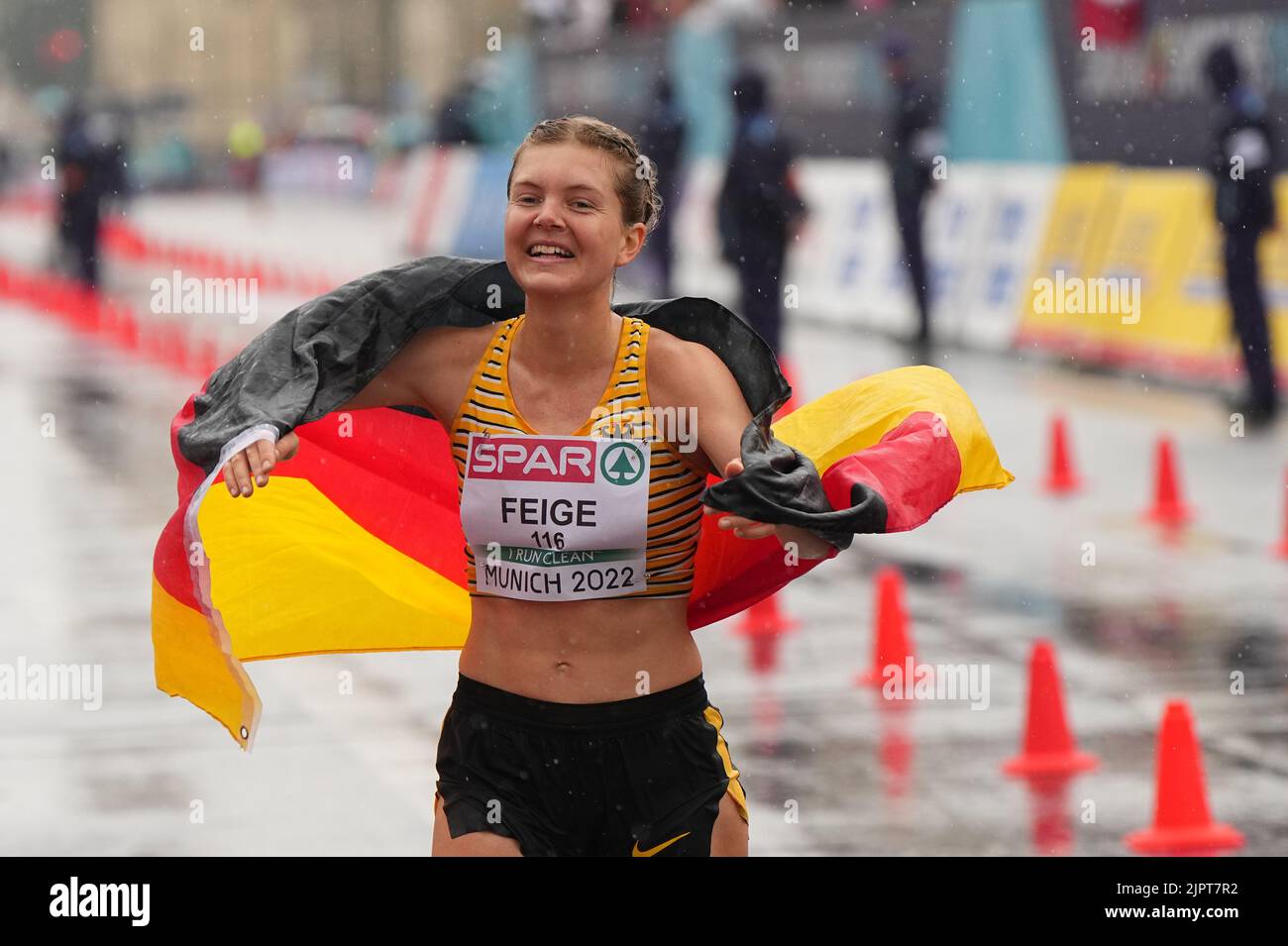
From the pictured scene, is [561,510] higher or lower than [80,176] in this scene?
higher

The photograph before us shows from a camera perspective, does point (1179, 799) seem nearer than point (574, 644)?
No

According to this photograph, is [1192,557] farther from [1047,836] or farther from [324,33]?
[324,33]

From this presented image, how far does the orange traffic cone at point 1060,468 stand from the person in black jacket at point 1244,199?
2571 mm

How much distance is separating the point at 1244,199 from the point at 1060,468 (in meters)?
2.96

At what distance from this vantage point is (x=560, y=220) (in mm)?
4707

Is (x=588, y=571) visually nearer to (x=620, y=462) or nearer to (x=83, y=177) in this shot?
(x=620, y=462)

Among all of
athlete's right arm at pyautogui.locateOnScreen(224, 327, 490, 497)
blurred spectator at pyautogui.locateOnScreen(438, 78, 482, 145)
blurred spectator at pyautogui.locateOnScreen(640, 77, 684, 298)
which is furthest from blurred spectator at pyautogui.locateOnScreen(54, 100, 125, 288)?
athlete's right arm at pyautogui.locateOnScreen(224, 327, 490, 497)

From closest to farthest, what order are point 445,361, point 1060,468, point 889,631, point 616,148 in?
point 616,148 < point 445,361 < point 889,631 < point 1060,468

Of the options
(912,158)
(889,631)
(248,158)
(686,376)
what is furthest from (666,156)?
(248,158)

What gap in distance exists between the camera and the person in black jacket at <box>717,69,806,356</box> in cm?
1916

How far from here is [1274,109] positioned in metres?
20.3

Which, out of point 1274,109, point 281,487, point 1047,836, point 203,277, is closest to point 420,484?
point 281,487

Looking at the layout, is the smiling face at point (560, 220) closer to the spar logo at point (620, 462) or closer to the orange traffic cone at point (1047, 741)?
the spar logo at point (620, 462)

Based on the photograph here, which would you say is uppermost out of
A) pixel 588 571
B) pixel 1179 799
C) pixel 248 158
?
pixel 588 571
